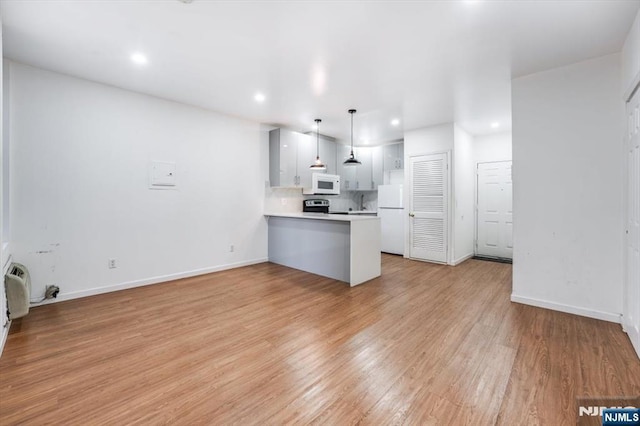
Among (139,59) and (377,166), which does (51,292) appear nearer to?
(139,59)

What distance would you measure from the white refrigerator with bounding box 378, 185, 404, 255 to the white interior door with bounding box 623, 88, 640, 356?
3.79 metres

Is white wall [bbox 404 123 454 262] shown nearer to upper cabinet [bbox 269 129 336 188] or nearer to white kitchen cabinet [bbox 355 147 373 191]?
white kitchen cabinet [bbox 355 147 373 191]

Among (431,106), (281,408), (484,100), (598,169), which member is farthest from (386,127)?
(281,408)

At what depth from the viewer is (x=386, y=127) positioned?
18.6ft

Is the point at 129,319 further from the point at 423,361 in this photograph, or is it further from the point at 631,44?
the point at 631,44

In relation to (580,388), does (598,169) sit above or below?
above

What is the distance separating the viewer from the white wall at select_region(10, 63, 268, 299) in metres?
3.24

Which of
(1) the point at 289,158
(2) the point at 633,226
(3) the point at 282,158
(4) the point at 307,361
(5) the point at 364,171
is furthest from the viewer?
(5) the point at 364,171

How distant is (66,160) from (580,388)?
5428 millimetres

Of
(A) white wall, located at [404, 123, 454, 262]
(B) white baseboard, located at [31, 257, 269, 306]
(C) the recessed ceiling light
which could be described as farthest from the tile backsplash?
(C) the recessed ceiling light

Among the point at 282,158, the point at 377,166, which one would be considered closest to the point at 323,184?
the point at 282,158

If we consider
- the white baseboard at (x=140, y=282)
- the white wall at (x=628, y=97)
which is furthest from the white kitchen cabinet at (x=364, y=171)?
the white wall at (x=628, y=97)

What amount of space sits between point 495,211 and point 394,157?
2529 mm

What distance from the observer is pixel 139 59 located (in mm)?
3043
